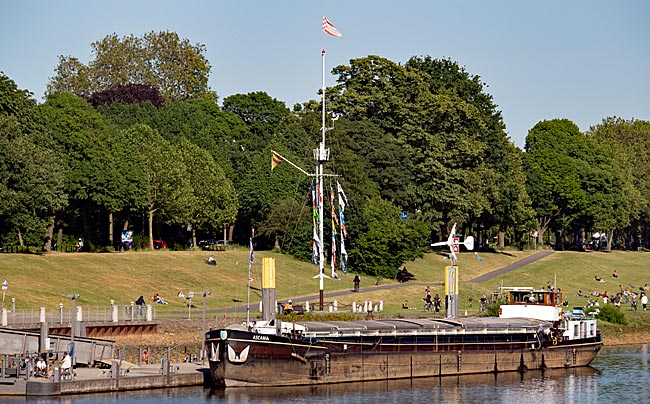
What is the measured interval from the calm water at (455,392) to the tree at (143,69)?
121m

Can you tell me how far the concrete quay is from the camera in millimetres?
57406

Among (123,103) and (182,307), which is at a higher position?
(123,103)

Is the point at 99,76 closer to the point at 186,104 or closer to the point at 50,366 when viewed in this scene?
the point at 186,104

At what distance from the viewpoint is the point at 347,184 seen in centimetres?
13025

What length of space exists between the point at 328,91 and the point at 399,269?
4082 centimetres

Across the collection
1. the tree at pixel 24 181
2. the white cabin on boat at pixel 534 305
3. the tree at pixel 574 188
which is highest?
the tree at pixel 574 188

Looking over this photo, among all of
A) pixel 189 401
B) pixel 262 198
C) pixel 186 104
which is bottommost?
pixel 189 401

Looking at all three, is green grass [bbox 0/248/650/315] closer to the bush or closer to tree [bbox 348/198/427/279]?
tree [bbox 348/198/427/279]

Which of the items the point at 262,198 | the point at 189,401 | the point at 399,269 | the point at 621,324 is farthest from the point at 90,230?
the point at 189,401

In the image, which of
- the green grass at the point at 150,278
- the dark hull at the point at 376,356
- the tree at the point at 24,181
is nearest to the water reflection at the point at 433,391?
the dark hull at the point at 376,356

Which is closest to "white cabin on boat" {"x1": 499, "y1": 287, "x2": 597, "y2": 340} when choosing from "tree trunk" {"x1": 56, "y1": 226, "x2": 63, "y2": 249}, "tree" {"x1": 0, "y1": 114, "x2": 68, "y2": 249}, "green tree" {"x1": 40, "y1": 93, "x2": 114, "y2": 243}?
"tree" {"x1": 0, "y1": 114, "x2": 68, "y2": 249}

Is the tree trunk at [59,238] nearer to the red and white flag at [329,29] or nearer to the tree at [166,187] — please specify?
the tree at [166,187]

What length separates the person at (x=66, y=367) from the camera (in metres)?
59.2

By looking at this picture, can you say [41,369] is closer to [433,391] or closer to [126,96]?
[433,391]
